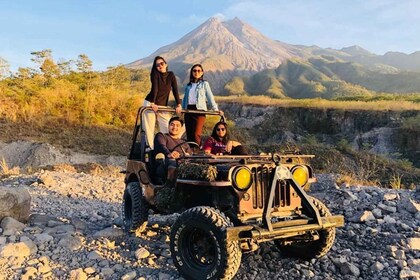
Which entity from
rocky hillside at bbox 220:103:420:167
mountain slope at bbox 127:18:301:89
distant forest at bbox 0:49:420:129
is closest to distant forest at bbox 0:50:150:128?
A: distant forest at bbox 0:49:420:129

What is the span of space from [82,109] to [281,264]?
19142mm

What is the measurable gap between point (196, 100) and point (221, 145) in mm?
1777

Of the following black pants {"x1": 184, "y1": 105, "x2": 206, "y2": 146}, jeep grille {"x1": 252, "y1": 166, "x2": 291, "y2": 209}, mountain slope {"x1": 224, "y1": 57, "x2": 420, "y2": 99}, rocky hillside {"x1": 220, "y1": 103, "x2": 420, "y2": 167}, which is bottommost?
rocky hillside {"x1": 220, "y1": 103, "x2": 420, "y2": 167}

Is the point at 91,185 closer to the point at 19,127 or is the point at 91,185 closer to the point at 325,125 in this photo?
the point at 19,127

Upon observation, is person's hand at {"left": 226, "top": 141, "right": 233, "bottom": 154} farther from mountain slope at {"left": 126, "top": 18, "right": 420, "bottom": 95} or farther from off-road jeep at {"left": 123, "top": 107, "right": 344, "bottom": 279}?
mountain slope at {"left": 126, "top": 18, "right": 420, "bottom": 95}

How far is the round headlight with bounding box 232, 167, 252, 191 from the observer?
410 cm

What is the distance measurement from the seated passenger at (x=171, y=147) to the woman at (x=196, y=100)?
1.10 meters

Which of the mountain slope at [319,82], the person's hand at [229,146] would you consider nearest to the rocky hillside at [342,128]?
the person's hand at [229,146]

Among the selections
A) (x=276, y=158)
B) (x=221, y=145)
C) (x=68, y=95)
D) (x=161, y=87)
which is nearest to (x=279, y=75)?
(x=68, y=95)

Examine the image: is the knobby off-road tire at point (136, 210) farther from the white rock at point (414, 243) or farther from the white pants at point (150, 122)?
the white rock at point (414, 243)

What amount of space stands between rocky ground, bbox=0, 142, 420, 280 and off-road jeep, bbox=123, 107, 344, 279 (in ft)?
1.23

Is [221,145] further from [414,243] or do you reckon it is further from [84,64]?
[84,64]

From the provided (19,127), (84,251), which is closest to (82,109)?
(19,127)

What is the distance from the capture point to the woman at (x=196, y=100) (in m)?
7.24
